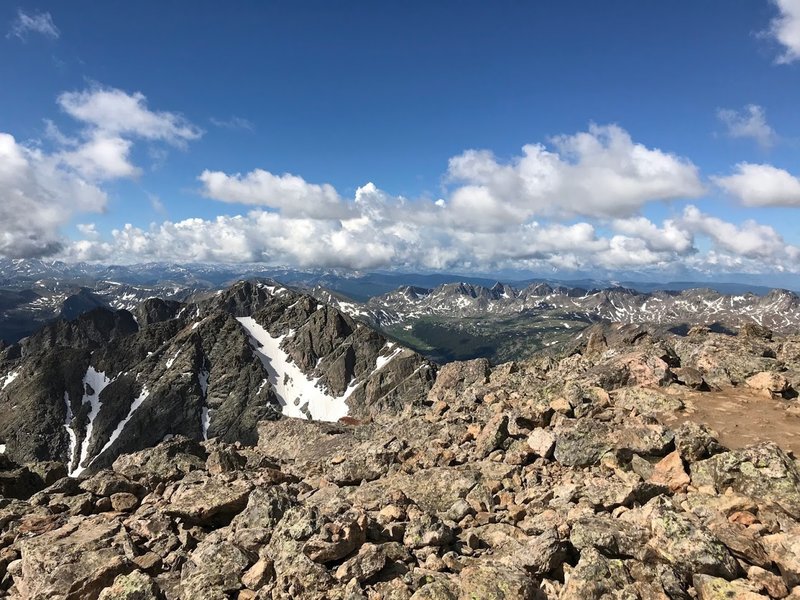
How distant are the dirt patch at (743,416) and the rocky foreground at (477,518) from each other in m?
1.08

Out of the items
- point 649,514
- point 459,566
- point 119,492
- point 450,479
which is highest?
point 649,514

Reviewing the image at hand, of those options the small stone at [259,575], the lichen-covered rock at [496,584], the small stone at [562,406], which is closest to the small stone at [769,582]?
the lichen-covered rock at [496,584]

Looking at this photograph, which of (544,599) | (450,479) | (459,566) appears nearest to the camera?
(544,599)

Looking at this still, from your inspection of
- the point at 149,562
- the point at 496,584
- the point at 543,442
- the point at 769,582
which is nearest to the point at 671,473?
the point at 543,442

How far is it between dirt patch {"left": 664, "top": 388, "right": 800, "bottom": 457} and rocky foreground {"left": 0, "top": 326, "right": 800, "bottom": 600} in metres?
1.08

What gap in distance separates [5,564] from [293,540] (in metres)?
12.7

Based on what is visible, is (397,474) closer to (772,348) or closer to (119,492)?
(119,492)

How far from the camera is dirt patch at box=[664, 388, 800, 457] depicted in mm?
23297

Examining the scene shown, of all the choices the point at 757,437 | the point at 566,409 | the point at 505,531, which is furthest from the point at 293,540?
the point at 757,437

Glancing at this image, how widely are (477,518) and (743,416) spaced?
18268 millimetres

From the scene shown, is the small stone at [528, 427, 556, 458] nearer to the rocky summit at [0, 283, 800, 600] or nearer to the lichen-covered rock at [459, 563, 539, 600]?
the rocky summit at [0, 283, 800, 600]

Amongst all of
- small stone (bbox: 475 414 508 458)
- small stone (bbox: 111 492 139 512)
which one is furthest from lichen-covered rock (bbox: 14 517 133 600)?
small stone (bbox: 475 414 508 458)

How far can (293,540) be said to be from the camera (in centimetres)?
1614

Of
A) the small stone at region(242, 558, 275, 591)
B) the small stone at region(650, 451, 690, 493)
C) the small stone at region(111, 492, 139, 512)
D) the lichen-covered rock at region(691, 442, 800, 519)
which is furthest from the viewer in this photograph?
the small stone at region(111, 492, 139, 512)
